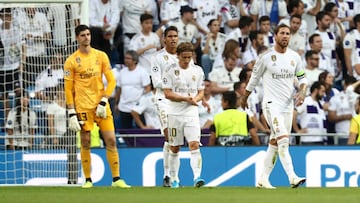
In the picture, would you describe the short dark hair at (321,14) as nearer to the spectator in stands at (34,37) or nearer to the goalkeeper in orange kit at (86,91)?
the spectator in stands at (34,37)

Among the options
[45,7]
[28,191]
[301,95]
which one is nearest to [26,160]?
[45,7]

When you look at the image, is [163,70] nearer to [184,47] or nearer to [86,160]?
[184,47]

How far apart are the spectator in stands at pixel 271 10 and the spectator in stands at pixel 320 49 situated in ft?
3.61

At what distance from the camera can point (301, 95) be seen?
59.2 ft

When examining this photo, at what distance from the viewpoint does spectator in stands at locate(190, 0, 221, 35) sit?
26.1 m

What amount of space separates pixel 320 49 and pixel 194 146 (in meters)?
7.82

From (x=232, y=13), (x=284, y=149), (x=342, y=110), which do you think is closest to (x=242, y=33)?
(x=232, y=13)

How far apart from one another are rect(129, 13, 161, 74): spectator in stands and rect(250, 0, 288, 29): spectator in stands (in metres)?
2.44

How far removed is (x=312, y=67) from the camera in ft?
83.2

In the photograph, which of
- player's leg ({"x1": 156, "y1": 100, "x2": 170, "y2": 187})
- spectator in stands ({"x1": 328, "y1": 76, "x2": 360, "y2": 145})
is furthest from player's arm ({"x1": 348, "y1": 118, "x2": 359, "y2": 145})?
player's leg ({"x1": 156, "y1": 100, "x2": 170, "y2": 187})

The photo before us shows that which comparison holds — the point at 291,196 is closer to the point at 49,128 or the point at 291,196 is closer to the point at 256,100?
the point at 49,128

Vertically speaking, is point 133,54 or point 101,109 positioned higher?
point 133,54

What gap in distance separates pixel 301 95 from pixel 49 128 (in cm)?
540

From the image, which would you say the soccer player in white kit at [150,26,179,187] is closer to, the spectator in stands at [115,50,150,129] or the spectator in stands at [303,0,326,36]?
the spectator in stands at [115,50,150,129]
